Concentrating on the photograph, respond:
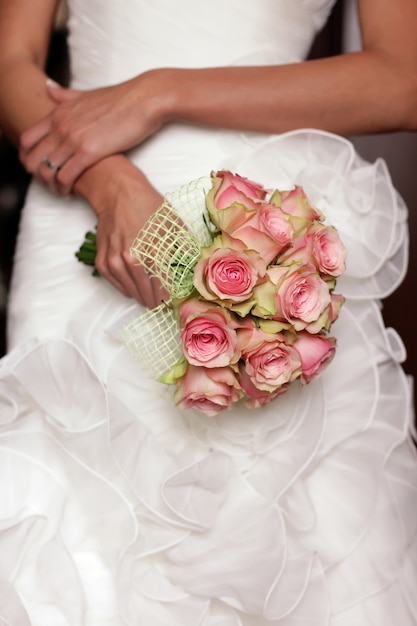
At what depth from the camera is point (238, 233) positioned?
2.34 ft

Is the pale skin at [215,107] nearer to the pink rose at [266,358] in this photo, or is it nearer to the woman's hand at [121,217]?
the woman's hand at [121,217]

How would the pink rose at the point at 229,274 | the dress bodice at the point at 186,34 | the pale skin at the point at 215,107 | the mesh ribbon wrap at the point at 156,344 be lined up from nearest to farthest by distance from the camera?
the pink rose at the point at 229,274 → the mesh ribbon wrap at the point at 156,344 → the pale skin at the point at 215,107 → the dress bodice at the point at 186,34

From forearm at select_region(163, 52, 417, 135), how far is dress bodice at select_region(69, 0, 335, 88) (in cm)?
9

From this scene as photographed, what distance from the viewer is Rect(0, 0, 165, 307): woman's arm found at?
950mm

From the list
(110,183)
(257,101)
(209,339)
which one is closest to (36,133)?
(110,183)

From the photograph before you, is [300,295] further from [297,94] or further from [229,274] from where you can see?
[297,94]

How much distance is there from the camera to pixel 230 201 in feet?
2.42

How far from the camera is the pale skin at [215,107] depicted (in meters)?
1.04

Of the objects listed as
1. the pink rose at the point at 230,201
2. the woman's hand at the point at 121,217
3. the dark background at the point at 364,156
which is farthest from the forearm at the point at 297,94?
the dark background at the point at 364,156

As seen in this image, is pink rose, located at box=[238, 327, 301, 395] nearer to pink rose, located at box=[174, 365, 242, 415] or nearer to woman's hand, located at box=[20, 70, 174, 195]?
pink rose, located at box=[174, 365, 242, 415]

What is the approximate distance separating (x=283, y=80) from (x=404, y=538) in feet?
1.99

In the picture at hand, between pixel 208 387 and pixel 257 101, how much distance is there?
0.48 meters

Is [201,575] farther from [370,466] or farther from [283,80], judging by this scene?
[283,80]

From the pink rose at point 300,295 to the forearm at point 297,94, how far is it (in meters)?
0.41
